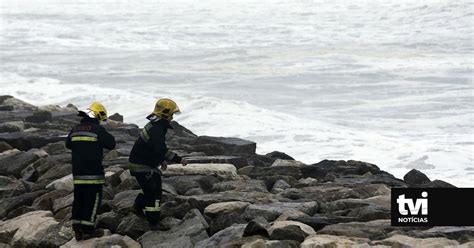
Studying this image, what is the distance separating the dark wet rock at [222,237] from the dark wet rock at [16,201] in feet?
9.01

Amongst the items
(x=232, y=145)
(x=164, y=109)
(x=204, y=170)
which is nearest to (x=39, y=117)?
(x=232, y=145)

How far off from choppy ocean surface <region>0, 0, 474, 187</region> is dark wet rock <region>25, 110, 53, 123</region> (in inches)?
221

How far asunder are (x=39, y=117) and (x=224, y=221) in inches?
377

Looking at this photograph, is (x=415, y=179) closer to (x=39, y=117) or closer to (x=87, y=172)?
(x=87, y=172)

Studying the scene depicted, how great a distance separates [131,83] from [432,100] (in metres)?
12.6

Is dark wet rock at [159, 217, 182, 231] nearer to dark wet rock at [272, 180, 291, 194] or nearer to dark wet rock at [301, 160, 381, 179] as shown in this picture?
dark wet rock at [272, 180, 291, 194]

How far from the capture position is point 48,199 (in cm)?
941

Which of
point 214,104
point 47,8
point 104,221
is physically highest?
point 47,8

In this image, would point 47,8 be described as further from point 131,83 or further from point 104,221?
point 104,221

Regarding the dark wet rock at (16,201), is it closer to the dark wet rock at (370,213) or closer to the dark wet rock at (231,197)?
the dark wet rock at (231,197)

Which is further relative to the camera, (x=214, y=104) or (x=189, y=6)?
(x=189, y=6)

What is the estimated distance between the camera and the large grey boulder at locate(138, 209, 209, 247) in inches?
303

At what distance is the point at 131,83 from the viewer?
118ft

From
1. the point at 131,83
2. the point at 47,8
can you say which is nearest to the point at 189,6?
the point at 47,8
